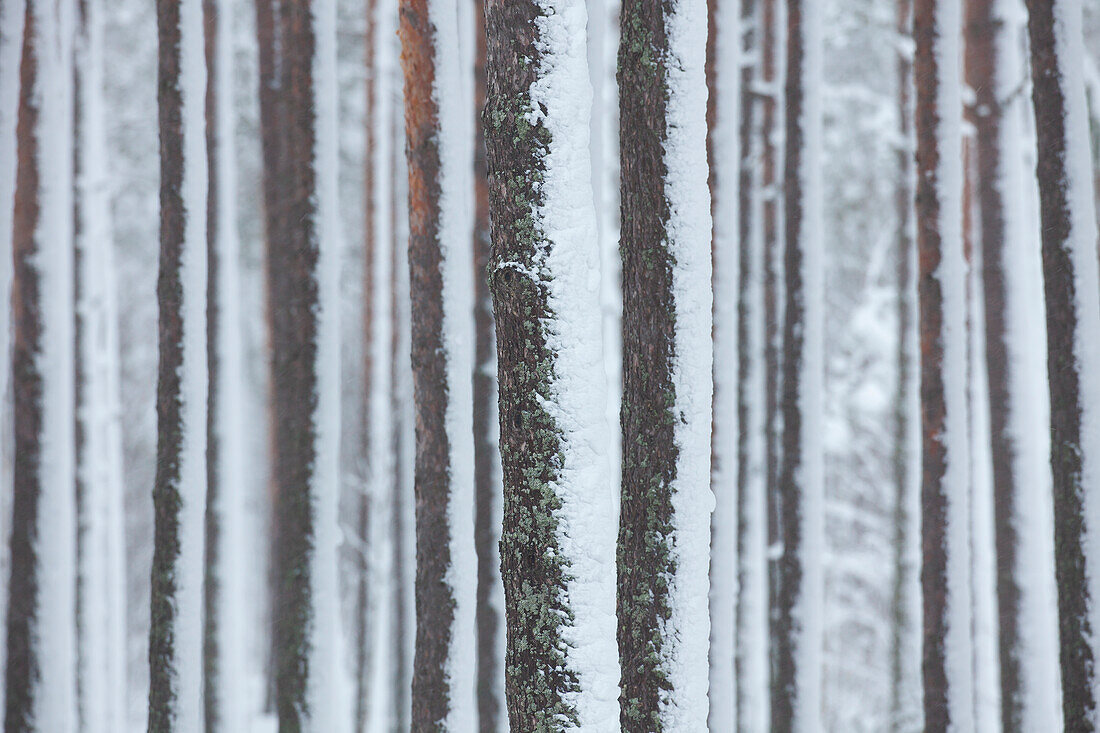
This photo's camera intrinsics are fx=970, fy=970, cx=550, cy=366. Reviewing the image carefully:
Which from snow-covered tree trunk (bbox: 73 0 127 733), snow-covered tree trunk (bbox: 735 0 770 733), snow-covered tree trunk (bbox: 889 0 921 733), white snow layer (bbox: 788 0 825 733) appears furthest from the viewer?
snow-covered tree trunk (bbox: 889 0 921 733)

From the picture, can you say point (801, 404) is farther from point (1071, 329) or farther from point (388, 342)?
point (388, 342)

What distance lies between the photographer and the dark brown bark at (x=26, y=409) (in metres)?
6.46

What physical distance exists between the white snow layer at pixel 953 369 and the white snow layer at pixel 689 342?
2.88 metres

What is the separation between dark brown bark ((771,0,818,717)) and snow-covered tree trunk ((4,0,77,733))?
5063mm

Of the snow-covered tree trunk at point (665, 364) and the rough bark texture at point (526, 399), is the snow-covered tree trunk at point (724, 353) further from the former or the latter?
the rough bark texture at point (526, 399)

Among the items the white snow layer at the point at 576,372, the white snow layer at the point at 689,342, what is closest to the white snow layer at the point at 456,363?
the white snow layer at the point at 689,342

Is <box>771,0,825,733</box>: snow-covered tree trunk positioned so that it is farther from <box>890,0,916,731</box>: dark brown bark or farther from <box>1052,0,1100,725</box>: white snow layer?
<box>890,0,916,731</box>: dark brown bark

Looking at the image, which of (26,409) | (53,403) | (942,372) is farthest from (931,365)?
(26,409)

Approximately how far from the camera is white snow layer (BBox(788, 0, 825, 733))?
23.5 feet

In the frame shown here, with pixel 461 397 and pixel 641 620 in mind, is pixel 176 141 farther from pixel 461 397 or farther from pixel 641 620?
pixel 641 620

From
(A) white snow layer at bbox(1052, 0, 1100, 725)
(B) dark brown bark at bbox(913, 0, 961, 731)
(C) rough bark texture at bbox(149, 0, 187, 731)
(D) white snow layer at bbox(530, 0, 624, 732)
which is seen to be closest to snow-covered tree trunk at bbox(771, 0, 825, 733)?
(B) dark brown bark at bbox(913, 0, 961, 731)

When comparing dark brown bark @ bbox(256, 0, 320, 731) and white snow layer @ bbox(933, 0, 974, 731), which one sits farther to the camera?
dark brown bark @ bbox(256, 0, 320, 731)

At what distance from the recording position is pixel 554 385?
3.47 m

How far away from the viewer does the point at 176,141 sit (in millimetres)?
6258
